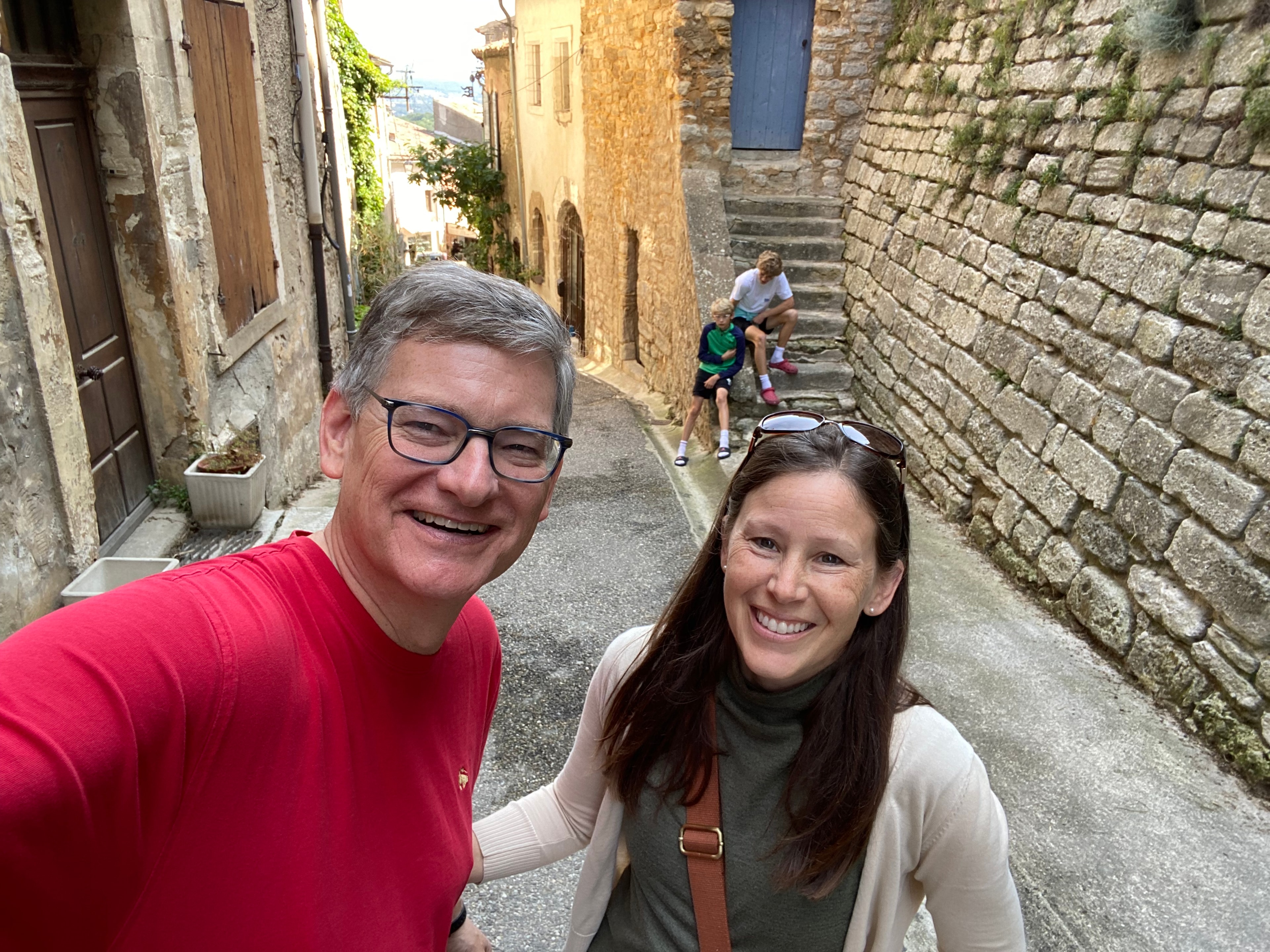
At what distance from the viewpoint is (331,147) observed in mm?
7566

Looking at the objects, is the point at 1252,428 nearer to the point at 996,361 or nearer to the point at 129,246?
the point at 996,361

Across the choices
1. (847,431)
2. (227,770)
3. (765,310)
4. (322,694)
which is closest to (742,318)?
(765,310)

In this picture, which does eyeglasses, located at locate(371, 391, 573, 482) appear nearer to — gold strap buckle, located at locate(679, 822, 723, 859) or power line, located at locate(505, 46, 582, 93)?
gold strap buckle, located at locate(679, 822, 723, 859)

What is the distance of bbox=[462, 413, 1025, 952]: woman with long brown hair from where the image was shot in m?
1.14

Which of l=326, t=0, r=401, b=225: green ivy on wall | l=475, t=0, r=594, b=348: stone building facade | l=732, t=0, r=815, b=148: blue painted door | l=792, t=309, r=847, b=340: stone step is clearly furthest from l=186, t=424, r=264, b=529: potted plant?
l=326, t=0, r=401, b=225: green ivy on wall

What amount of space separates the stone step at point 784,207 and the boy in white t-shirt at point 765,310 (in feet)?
3.95

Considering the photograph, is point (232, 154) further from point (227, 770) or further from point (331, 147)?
point (227, 770)

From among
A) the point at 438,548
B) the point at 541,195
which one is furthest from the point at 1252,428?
the point at 541,195

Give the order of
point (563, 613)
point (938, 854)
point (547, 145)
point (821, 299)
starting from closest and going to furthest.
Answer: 1. point (938, 854)
2. point (563, 613)
3. point (821, 299)
4. point (547, 145)

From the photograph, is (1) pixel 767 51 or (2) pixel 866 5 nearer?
(2) pixel 866 5

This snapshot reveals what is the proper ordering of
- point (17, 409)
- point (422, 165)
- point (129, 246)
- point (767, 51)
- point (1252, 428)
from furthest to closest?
point (422, 165) → point (767, 51) → point (129, 246) → point (1252, 428) → point (17, 409)

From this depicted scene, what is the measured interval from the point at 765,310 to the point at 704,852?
229 inches

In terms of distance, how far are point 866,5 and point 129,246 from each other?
6.49 m

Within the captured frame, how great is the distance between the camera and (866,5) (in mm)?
7301
